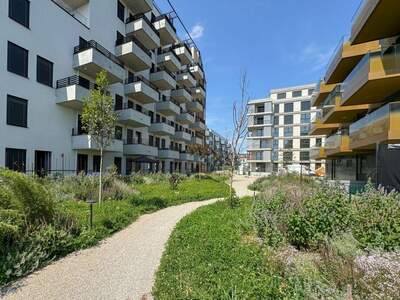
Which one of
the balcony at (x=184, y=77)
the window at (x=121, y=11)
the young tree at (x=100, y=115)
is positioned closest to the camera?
the young tree at (x=100, y=115)

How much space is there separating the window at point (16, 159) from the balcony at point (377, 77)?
2137 centimetres

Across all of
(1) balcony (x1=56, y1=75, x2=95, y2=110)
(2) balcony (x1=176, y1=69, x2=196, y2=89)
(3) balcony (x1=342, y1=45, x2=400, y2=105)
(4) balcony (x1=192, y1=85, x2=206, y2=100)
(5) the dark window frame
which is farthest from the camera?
(4) balcony (x1=192, y1=85, x2=206, y2=100)

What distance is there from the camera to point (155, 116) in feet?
121

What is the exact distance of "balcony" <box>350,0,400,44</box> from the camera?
12.0 m

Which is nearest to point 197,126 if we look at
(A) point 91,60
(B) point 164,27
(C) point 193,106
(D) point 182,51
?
(C) point 193,106

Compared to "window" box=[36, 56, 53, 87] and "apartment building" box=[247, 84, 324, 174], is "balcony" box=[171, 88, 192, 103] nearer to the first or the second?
"window" box=[36, 56, 53, 87]

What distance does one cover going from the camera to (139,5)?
96.5ft

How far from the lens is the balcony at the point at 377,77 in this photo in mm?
13414

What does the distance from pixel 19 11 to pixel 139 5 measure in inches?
604

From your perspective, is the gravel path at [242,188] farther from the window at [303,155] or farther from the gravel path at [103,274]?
the window at [303,155]

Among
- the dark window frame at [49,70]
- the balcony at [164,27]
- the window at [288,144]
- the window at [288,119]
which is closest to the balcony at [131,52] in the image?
the balcony at [164,27]

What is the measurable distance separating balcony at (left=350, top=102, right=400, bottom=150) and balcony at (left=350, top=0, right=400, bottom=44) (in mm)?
4255

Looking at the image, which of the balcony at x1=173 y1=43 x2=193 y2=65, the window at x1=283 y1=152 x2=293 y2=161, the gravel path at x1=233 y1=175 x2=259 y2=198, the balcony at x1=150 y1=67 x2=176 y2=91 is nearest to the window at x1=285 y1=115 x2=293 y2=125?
the window at x1=283 y1=152 x2=293 y2=161

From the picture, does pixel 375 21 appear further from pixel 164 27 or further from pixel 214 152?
pixel 214 152
